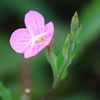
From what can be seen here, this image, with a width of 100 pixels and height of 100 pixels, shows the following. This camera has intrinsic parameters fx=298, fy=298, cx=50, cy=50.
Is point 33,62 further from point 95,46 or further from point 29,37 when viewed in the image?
point 29,37

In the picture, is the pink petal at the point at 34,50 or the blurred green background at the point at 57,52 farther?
the blurred green background at the point at 57,52

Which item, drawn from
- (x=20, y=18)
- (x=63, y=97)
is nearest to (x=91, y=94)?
(x=63, y=97)

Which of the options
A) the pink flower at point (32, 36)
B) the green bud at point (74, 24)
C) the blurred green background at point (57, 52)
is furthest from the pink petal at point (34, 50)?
the blurred green background at point (57, 52)

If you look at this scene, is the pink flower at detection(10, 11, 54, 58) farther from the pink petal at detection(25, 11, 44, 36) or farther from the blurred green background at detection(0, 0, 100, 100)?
the blurred green background at detection(0, 0, 100, 100)

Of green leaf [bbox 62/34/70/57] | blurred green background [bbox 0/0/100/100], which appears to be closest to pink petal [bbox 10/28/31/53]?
green leaf [bbox 62/34/70/57]

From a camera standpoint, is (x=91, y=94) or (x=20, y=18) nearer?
(x=91, y=94)

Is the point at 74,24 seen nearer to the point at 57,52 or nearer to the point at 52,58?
the point at 52,58

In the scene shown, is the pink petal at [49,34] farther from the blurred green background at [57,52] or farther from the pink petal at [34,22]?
the blurred green background at [57,52]

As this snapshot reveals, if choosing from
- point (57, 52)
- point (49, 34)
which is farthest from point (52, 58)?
point (57, 52)
